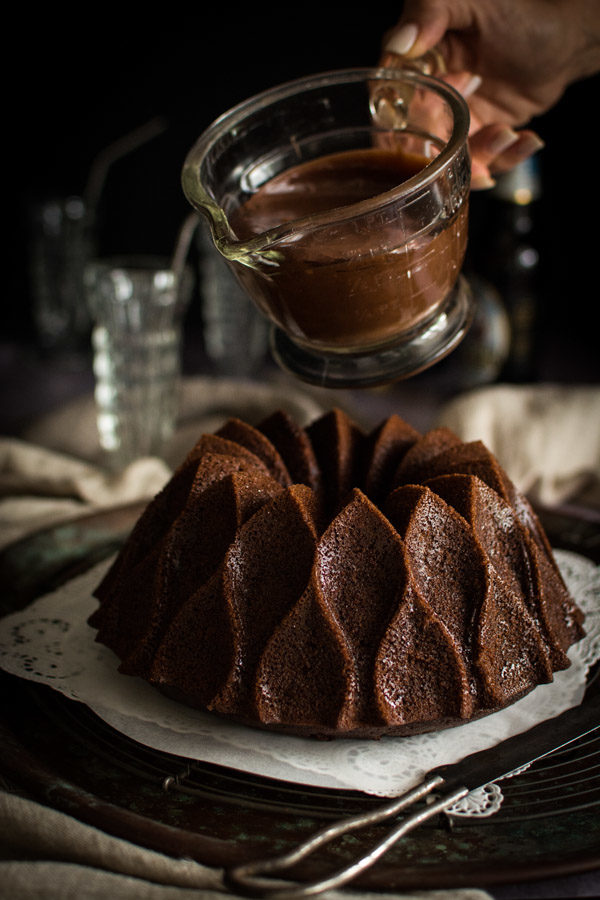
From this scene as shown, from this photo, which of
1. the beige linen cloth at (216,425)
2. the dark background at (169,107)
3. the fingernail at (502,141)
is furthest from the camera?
the dark background at (169,107)

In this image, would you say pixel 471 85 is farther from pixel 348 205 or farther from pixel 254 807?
pixel 254 807

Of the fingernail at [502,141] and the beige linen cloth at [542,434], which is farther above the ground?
the fingernail at [502,141]

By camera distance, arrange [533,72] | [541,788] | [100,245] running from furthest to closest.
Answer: [100,245]
[533,72]
[541,788]

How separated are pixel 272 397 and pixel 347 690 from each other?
122cm

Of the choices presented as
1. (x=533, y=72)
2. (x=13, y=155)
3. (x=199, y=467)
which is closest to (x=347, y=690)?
(x=199, y=467)

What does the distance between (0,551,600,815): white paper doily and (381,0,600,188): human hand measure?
0.76 m

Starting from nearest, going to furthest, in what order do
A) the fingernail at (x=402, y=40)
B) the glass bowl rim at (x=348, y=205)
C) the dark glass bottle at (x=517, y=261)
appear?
the glass bowl rim at (x=348, y=205), the fingernail at (x=402, y=40), the dark glass bottle at (x=517, y=261)

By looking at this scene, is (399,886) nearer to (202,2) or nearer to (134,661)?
(134,661)

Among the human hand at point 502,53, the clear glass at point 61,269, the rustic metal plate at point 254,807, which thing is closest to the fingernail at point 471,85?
the human hand at point 502,53

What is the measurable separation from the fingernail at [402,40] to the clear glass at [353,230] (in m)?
0.07

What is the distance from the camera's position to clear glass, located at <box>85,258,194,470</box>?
2041mm

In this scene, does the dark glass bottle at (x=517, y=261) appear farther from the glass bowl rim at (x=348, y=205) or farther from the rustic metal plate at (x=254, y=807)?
the rustic metal plate at (x=254, y=807)

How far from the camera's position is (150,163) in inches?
121

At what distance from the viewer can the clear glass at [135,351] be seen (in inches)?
80.4
